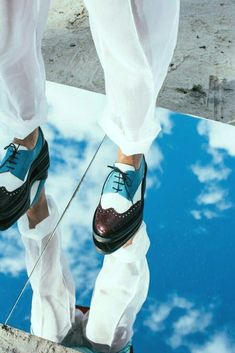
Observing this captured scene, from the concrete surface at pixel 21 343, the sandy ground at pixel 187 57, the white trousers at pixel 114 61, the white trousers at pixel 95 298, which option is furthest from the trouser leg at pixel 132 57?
the sandy ground at pixel 187 57

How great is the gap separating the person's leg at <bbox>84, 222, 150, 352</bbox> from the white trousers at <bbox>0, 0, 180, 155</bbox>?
231 mm

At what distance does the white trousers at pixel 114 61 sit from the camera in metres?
0.93

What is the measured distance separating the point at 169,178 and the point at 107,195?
232 mm

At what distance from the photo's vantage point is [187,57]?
1.80m

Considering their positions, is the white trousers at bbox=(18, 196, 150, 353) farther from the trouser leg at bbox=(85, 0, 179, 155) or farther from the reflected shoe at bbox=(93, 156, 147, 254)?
the trouser leg at bbox=(85, 0, 179, 155)

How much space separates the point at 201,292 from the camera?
1.19m

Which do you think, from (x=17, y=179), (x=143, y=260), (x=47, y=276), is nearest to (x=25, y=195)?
(x=17, y=179)

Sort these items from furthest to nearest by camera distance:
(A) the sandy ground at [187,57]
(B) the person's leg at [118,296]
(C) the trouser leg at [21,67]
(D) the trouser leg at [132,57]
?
(A) the sandy ground at [187,57], (B) the person's leg at [118,296], (C) the trouser leg at [21,67], (D) the trouser leg at [132,57]

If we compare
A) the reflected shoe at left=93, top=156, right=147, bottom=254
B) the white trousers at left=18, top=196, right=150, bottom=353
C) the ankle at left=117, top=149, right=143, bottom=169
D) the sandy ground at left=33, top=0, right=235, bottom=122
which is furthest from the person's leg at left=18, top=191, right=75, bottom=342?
the sandy ground at left=33, top=0, right=235, bottom=122

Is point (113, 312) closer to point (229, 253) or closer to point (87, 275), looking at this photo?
point (87, 275)

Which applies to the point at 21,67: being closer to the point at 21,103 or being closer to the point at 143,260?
the point at 21,103

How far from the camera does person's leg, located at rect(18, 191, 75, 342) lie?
114 cm

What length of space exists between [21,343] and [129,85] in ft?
1.73

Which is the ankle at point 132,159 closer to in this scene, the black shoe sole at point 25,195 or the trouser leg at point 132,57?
the trouser leg at point 132,57
